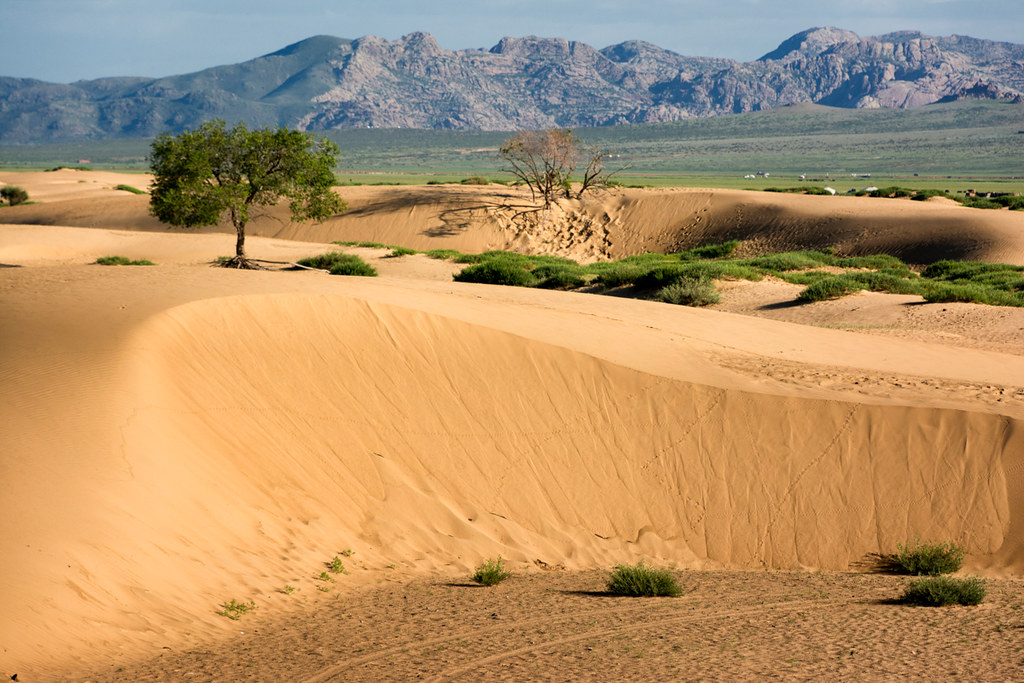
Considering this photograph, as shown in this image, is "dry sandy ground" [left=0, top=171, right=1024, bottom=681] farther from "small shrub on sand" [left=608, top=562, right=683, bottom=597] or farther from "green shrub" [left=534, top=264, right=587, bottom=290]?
"green shrub" [left=534, top=264, right=587, bottom=290]

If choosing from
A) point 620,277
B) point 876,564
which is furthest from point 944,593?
point 620,277

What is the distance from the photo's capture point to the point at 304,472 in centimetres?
970

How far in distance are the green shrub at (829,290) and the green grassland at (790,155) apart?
6808 cm

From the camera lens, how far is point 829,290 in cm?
2394

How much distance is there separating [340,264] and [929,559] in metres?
18.7

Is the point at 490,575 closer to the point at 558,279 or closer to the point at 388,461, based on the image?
the point at 388,461

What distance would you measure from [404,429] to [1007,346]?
1323 cm

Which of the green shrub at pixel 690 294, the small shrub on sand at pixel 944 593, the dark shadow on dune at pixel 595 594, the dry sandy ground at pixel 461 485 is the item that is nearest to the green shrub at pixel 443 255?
the green shrub at pixel 690 294

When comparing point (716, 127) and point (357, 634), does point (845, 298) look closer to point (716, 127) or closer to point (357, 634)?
point (357, 634)

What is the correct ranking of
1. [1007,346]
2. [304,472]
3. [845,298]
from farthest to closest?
[845,298]
[1007,346]
[304,472]

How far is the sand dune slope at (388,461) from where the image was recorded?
770cm

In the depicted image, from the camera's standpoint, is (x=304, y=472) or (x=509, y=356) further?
(x=509, y=356)

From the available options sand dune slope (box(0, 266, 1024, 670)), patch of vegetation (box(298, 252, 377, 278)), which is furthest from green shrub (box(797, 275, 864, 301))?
sand dune slope (box(0, 266, 1024, 670))

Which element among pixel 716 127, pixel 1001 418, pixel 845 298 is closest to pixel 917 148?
pixel 716 127
